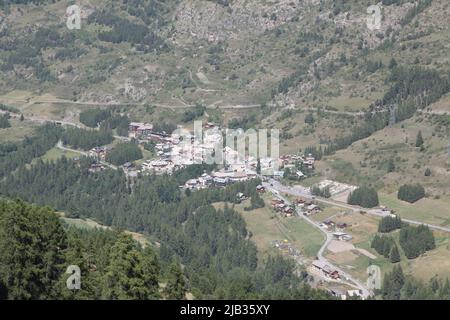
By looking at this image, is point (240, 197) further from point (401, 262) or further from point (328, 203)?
point (401, 262)

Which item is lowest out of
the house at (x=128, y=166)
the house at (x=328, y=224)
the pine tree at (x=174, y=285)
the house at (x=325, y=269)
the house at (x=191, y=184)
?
the house at (x=191, y=184)

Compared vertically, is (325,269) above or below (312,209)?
below

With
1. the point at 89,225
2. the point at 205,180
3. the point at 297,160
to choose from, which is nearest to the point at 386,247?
the point at 89,225

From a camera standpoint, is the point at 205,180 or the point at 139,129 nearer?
the point at 205,180

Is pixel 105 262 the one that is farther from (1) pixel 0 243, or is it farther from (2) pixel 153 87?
(2) pixel 153 87

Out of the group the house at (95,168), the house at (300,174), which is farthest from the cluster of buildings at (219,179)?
the house at (95,168)

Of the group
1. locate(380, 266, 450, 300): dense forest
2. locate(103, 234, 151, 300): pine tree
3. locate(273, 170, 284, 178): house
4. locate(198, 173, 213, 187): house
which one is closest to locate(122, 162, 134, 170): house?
locate(198, 173, 213, 187): house

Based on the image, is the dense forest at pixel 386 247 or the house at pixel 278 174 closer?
the dense forest at pixel 386 247

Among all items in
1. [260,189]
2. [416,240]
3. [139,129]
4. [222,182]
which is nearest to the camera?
[416,240]

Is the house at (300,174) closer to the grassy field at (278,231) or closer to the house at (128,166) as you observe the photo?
the grassy field at (278,231)

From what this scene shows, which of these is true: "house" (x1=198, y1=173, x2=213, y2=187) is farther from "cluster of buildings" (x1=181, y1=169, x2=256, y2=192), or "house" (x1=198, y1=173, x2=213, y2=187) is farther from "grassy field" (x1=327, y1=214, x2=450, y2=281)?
"grassy field" (x1=327, y1=214, x2=450, y2=281)
